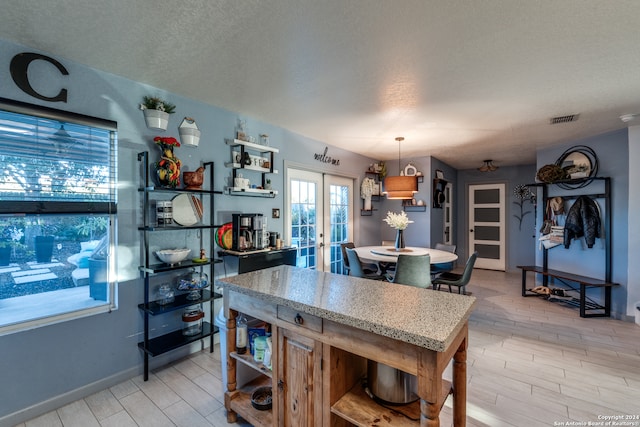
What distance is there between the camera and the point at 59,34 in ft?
5.70

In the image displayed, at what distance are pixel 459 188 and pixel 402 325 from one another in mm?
6733

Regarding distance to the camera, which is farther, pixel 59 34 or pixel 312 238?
pixel 312 238

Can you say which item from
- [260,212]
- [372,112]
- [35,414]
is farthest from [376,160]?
[35,414]

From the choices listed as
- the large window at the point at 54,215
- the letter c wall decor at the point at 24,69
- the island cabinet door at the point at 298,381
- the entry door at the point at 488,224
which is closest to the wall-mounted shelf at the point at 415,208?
the entry door at the point at 488,224

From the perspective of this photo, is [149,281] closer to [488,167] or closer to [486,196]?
[488,167]

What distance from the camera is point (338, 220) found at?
191 inches

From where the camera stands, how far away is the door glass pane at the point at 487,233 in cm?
660

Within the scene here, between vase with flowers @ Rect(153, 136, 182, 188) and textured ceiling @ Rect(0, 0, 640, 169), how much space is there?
19.3 inches

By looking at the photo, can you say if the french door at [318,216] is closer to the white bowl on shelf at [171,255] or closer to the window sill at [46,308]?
the white bowl on shelf at [171,255]

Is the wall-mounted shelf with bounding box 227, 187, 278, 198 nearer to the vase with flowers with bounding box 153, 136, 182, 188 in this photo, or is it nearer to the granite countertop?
the vase with flowers with bounding box 153, 136, 182, 188

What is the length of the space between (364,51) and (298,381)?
78.8 inches

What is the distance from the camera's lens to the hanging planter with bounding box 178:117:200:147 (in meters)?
2.62

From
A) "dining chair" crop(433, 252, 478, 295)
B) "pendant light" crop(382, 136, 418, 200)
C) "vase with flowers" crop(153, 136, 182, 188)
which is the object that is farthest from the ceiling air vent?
"vase with flowers" crop(153, 136, 182, 188)

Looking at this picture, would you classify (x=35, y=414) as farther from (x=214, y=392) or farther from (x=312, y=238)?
(x=312, y=238)
